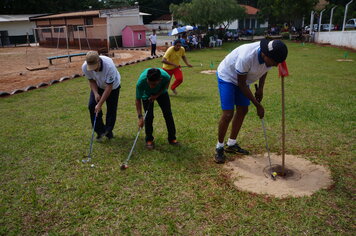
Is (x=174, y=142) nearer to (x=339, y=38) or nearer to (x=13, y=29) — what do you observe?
(x=339, y=38)

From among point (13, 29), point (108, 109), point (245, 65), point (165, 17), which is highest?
point (165, 17)

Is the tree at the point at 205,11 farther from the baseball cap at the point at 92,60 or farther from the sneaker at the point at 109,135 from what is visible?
the baseball cap at the point at 92,60

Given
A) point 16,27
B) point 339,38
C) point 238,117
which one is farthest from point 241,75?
point 16,27

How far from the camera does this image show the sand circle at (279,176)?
3.46 meters

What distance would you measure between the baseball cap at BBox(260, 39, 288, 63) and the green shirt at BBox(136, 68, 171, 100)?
1.67 m

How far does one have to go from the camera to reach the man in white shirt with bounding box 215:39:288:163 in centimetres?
323

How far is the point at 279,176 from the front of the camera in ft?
12.4

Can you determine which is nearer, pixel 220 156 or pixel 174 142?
pixel 220 156

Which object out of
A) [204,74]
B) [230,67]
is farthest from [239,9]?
[230,67]

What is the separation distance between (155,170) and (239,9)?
27955mm

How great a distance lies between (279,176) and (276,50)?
1.69 m

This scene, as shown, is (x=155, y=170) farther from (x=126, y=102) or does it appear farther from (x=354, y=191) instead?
(x=126, y=102)

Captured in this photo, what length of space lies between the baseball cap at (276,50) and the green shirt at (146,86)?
1673 mm

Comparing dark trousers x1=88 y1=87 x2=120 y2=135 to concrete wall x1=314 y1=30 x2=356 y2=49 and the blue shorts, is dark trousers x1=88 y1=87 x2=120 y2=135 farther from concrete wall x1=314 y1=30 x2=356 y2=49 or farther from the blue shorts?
concrete wall x1=314 y1=30 x2=356 y2=49
